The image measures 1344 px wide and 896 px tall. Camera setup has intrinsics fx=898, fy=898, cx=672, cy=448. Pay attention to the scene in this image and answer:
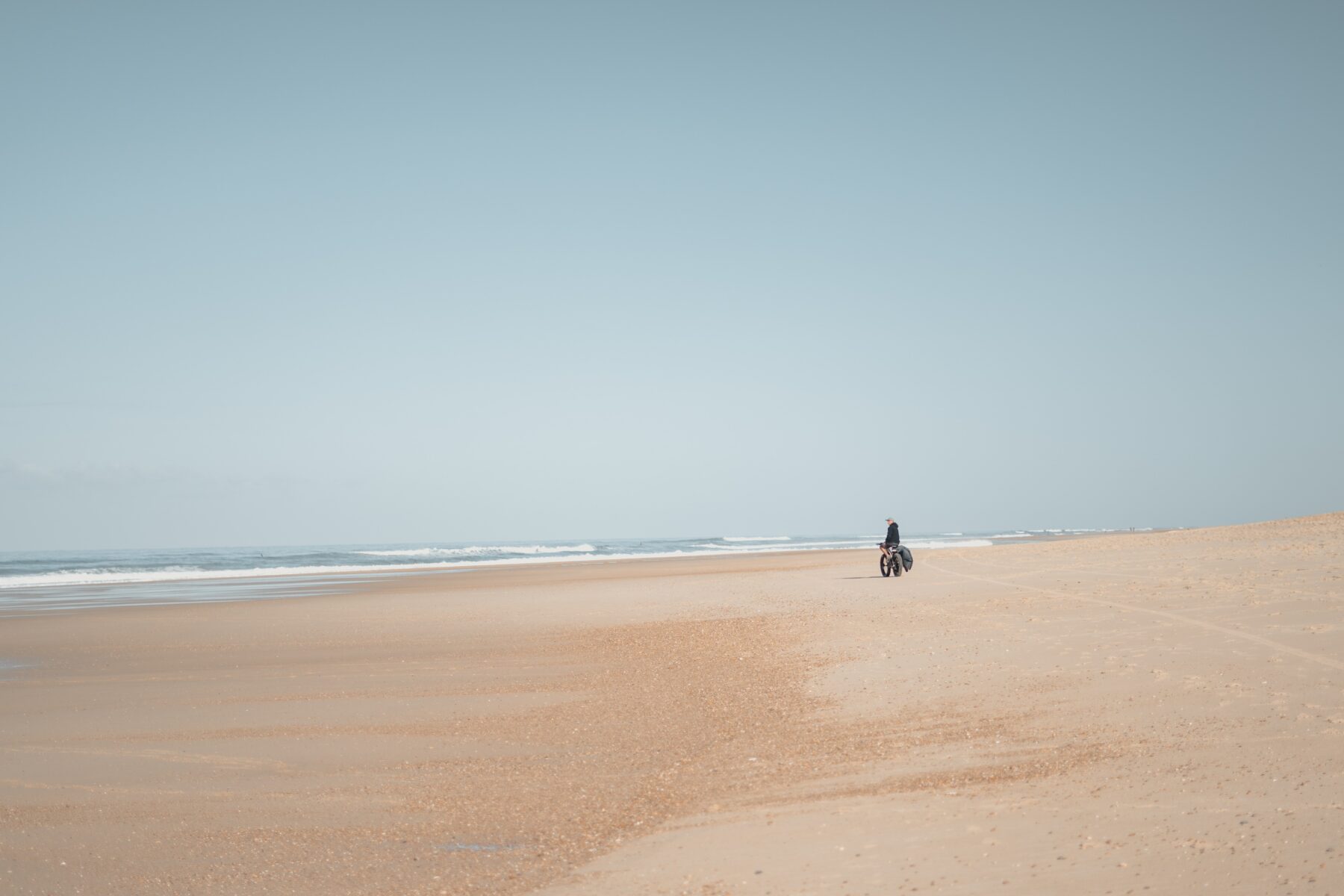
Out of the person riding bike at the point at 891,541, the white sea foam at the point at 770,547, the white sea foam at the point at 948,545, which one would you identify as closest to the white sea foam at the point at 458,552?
the white sea foam at the point at 770,547

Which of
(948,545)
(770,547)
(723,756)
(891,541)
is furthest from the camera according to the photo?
(770,547)

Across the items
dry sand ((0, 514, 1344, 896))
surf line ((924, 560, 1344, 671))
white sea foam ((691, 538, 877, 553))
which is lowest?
dry sand ((0, 514, 1344, 896))

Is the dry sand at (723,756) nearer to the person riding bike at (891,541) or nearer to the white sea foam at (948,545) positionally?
the person riding bike at (891,541)

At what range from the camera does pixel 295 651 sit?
16.9 meters

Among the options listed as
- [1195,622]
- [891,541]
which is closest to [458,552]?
[891,541]

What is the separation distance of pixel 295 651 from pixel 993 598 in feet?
46.6

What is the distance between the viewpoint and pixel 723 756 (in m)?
8.88

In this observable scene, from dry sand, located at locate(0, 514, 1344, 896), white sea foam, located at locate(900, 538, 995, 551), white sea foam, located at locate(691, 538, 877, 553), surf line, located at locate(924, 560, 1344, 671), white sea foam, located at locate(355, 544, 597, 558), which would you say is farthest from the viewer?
white sea foam, located at locate(355, 544, 597, 558)

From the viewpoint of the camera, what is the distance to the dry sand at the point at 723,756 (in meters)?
5.92

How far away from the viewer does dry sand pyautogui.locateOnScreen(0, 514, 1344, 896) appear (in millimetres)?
5922

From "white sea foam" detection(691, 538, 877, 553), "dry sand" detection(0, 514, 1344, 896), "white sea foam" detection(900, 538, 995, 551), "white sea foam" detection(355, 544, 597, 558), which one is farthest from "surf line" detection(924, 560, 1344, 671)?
"white sea foam" detection(355, 544, 597, 558)

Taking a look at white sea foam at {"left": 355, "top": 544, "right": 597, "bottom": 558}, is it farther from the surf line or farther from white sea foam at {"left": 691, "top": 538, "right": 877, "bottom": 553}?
the surf line

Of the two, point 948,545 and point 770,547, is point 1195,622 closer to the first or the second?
point 948,545

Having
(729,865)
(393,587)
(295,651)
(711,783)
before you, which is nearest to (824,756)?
(711,783)
